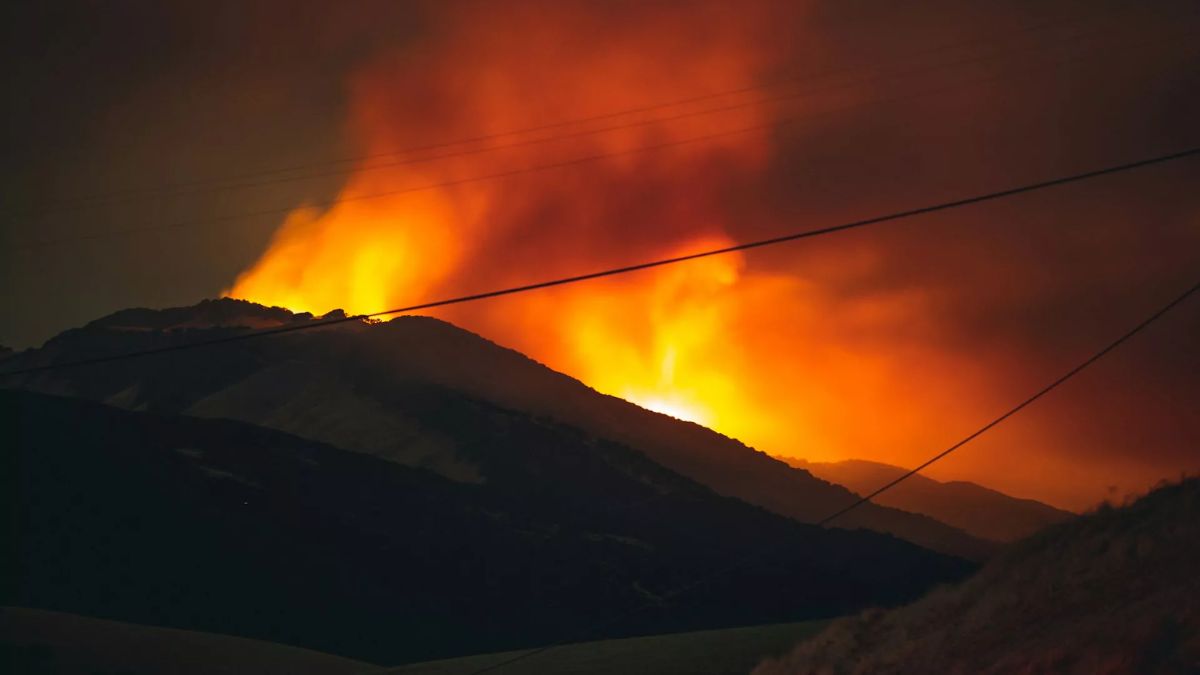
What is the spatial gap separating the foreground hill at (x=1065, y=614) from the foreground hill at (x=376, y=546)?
7028 cm

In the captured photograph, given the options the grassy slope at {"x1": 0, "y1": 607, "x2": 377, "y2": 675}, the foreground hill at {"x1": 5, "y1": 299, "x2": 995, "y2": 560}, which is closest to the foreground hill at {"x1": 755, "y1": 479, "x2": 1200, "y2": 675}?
the grassy slope at {"x1": 0, "y1": 607, "x2": 377, "y2": 675}

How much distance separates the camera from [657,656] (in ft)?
256

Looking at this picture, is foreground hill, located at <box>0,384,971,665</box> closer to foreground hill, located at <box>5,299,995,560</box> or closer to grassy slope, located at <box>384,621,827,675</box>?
grassy slope, located at <box>384,621,827,675</box>

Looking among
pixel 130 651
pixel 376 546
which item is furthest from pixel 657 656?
pixel 376 546

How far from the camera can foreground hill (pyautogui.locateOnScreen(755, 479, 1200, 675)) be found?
15367mm

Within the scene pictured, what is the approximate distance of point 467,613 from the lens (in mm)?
107250

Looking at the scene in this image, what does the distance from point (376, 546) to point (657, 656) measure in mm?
51059

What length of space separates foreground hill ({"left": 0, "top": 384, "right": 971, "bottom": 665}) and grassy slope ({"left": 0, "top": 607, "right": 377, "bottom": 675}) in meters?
4.92

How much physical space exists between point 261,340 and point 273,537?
84441 mm

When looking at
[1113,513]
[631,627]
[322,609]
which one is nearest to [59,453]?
[322,609]

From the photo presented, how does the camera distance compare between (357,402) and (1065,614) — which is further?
(357,402)

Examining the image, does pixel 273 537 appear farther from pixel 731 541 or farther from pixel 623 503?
pixel 731 541

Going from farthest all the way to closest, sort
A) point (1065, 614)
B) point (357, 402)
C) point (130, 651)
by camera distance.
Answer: point (357, 402) → point (130, 651) → point (1065, 614)

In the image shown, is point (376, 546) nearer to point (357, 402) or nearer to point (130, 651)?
point (130, 651)
